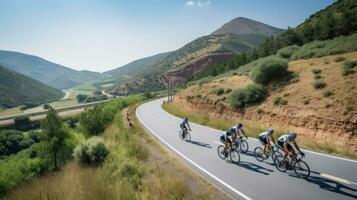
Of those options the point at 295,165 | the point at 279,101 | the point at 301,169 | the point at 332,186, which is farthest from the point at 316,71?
the point at 332,186

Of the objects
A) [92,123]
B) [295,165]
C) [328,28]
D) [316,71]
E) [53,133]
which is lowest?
[53,133]

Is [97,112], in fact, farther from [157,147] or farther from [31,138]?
[31,138]

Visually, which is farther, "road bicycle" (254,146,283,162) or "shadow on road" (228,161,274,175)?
"road bicycle" (254,146,283,162)

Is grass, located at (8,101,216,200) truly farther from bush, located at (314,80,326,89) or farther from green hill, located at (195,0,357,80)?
green hill, located at (195,0,357,80)

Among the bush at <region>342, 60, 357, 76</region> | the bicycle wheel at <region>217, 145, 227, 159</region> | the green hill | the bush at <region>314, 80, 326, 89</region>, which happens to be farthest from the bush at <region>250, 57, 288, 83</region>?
the bicycle wheel at <region>217, 145, 227, 159</region>

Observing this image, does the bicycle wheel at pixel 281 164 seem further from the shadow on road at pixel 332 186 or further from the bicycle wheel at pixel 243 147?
the bicycle wheel at pixel 243 147

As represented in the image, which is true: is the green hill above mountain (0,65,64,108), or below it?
above

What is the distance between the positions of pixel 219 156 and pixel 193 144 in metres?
3.75

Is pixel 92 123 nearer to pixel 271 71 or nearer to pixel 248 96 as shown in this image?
pixel 248 96

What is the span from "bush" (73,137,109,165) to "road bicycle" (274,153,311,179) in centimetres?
926

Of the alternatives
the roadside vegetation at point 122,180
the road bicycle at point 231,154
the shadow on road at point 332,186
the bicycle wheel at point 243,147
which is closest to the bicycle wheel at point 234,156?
the road bicycle at point 231,154

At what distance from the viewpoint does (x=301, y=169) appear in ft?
32.9

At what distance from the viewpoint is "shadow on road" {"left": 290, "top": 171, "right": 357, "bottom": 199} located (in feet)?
26.2

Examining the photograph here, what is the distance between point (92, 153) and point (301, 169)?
35.0 feet
